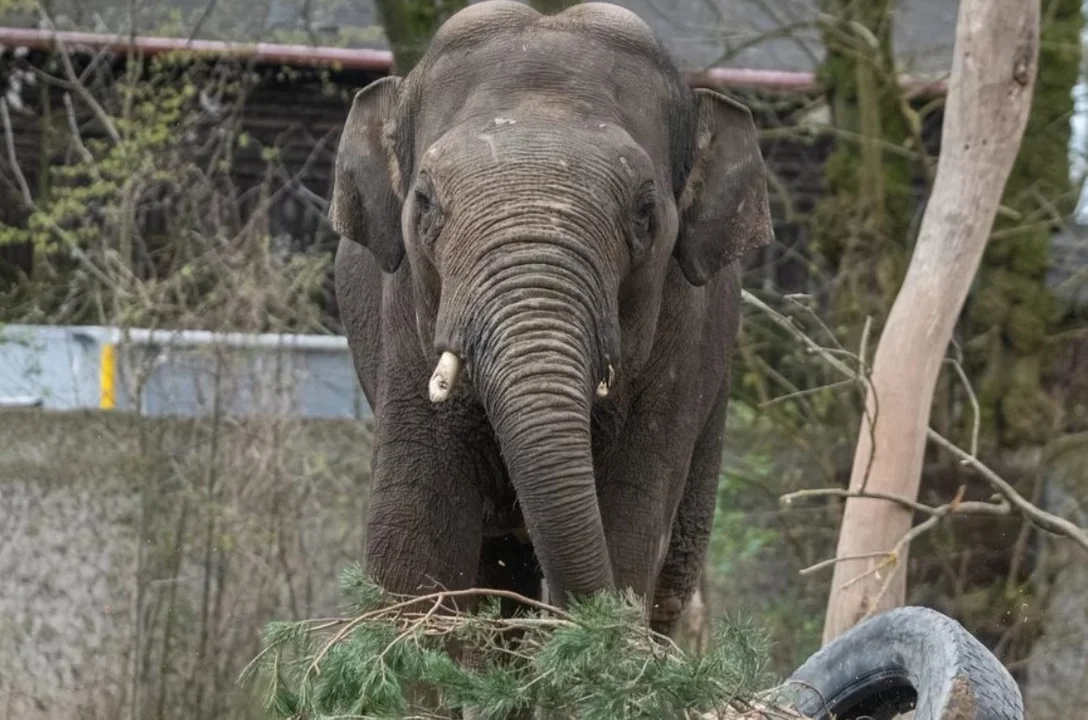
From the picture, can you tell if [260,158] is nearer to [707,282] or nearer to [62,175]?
[62,175]

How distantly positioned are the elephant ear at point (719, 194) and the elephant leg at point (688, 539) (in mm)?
1537

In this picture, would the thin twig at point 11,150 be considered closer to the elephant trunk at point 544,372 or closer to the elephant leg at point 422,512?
the elephant leg at point 422,512

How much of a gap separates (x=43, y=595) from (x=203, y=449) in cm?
120

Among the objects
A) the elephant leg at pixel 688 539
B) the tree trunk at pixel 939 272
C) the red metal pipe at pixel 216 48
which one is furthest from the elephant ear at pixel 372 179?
the red metal pipe at pixel 216 48

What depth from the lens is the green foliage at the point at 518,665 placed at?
4.19 meters

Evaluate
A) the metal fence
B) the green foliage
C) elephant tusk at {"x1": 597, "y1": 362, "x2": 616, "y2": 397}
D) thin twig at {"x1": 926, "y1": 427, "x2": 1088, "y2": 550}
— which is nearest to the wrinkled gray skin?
elephant tusk at {"x1": 597, "y1": 362, "x2": 616, "y2": 397}

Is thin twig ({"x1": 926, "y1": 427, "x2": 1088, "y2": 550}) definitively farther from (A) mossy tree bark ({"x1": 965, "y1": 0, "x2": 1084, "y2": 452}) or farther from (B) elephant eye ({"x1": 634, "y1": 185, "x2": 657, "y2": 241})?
(A) mossy tree bark ({"x1": 965, "y1": 0, "x2": 1084, "y2": 452})

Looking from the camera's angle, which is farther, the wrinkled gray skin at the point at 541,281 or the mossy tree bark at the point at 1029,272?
the mossy tree bark at the point at 1029,272

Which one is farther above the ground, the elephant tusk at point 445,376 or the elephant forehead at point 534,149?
the elephant forehead at point 534,149

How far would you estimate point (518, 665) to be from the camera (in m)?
4.75

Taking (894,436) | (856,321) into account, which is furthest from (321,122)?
(894,436)

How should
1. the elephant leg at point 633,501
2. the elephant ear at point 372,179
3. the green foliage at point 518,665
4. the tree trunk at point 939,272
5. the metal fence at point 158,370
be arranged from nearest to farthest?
the green foliage at point 518,665 < the elephant ear at point 372,179 < the elephant leg at point 633,501 < the tree trunk at point 939,272 < the metal fence at point 158,370

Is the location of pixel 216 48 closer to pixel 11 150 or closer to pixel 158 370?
pixel 11 150

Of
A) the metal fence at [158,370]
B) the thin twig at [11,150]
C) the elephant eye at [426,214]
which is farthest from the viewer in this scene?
the thin twig at [11,150]
